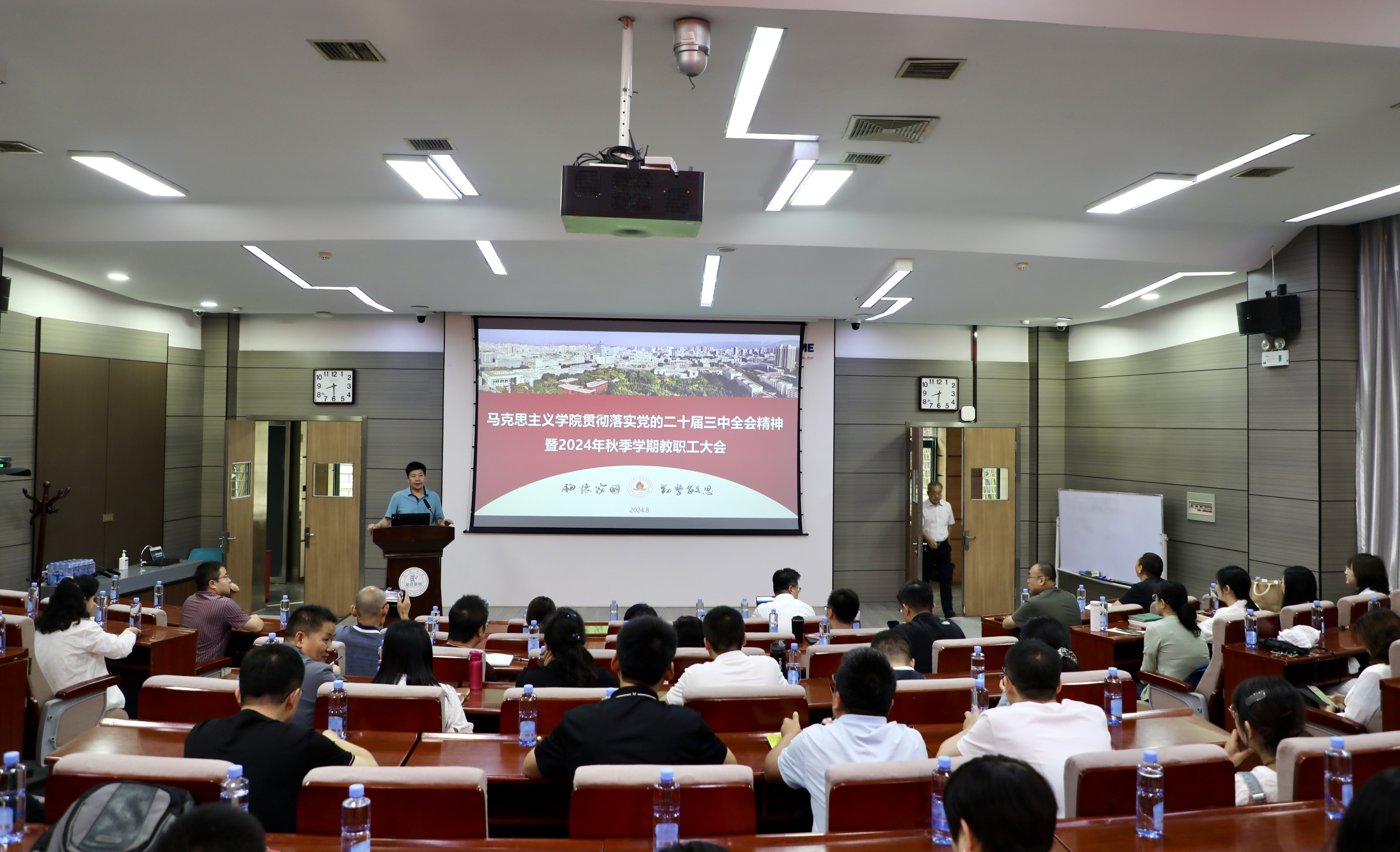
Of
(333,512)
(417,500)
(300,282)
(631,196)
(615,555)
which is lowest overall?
(615,555)

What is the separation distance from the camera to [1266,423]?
21.8ft

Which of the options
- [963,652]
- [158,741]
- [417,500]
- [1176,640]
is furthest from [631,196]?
[417,500]

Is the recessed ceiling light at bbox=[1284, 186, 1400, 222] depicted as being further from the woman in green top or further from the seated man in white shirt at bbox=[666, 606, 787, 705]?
the seated man in white shirt at bbox=[666, 606, 787, 705]

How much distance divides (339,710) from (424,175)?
3281mm

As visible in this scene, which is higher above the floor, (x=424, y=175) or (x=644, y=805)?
(x=424, y=175)

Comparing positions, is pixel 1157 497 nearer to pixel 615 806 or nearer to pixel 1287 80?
pixel 1287 80

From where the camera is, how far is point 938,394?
32.2 feet

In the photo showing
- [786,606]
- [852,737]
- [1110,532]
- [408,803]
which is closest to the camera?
[408,803]

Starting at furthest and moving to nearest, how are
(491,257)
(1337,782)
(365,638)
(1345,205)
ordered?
(491,257) → (1345,205) → (365,638) → (1337,782)

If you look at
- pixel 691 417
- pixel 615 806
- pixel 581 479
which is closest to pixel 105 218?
pixel 581 479

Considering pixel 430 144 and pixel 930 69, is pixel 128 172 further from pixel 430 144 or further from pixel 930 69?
pixel 930 69

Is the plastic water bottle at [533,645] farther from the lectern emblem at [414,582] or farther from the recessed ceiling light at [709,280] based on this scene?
the recessed ceiling light at [709,280]

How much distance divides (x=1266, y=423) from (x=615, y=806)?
672 cm

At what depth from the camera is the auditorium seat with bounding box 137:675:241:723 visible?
313 centimetres
